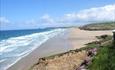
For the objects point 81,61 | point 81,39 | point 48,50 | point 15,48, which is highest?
point 81,61

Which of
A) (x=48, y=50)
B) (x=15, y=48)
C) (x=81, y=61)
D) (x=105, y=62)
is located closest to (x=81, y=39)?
(x=15, y=48)

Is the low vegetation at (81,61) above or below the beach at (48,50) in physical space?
above

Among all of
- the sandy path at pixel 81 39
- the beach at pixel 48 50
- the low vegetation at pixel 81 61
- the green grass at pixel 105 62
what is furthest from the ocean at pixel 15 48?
the green grass at pixel 105 62

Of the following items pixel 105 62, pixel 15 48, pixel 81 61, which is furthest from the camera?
pixel 15 48

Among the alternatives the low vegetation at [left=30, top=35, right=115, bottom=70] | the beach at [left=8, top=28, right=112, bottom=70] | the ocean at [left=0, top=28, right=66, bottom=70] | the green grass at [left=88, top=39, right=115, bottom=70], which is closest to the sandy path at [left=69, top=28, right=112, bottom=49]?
the beach at [left=8, top=28, right=112, bottom=70]

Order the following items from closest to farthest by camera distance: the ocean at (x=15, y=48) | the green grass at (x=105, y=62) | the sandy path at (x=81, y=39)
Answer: the green grass at (x=105, y=62)
the ocean at (x=15, y=48)
the sandy path at (x=81, y=39)

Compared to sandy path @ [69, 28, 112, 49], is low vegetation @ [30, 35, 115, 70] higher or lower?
higher

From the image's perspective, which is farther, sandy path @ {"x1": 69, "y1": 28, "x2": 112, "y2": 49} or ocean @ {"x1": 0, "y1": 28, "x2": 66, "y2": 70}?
sandy path @ {"x1": 69, "y1": 28, "x2": 112, "y2": 49}

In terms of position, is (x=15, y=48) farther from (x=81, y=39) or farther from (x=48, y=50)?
(x=81, y=39)

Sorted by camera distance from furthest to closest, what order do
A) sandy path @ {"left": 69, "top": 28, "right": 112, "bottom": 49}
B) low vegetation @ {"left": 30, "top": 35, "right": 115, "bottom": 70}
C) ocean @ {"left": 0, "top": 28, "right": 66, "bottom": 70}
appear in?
sandy path @ {"left": 69, "top": 28, "right": 112, "bottom": 49} → ocean @ {"left": 0, "top": 28, "right": 66, "bottom": 70} → low vegetation @ {"left": 30, "top": 35, "right": 115, "bottom": 70}

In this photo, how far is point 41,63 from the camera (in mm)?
21938

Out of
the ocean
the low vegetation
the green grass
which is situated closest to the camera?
the green grass

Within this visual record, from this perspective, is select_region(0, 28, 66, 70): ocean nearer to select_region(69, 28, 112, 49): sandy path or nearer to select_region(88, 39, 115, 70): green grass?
select_region(69, 28, 112, 49): sandy path

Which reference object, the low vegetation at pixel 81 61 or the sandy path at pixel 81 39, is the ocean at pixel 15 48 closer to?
the low vegetation at pixel 81 61
